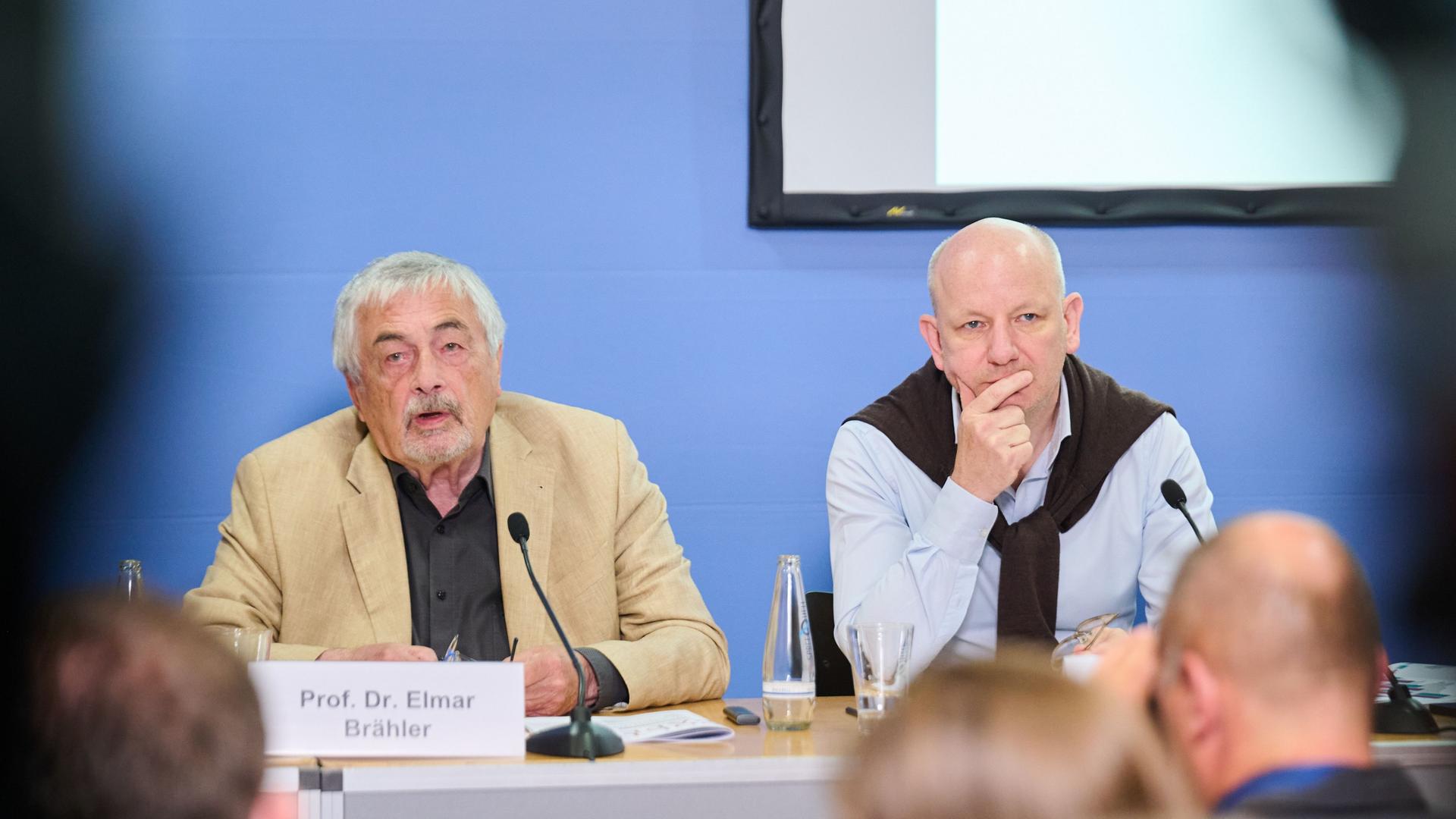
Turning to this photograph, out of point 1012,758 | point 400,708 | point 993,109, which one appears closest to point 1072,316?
point 993,109

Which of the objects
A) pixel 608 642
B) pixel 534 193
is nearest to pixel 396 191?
pixel 534 193

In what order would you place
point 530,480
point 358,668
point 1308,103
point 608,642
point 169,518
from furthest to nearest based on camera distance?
1. point 169,518
2. point 530,480
3. point 608,642
4. point 358,668
5. point 1308,103

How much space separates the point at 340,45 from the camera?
305cm

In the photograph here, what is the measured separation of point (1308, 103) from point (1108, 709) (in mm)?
297

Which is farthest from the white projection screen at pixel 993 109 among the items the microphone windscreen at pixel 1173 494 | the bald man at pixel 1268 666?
the bald man at pixel 1268 666

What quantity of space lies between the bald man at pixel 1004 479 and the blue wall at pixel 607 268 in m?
0.51

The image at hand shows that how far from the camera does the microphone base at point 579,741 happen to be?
1712 millimetres

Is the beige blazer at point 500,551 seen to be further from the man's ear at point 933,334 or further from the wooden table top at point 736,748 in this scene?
the man's ear at point 933,334

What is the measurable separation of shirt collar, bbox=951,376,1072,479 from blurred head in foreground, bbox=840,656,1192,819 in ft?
6.36

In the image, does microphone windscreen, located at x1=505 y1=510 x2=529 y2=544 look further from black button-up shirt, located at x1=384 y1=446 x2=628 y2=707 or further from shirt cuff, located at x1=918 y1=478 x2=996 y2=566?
shirt cuff, located at x1=918 y1=478 x2=996 y2=566

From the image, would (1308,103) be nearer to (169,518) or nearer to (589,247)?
(589,247)

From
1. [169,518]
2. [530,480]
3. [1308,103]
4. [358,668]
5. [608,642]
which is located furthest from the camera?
[169,518]

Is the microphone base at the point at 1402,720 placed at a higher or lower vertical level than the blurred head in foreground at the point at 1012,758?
lower

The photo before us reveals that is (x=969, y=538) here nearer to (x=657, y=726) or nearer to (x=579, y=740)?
(x=657, y=726)
